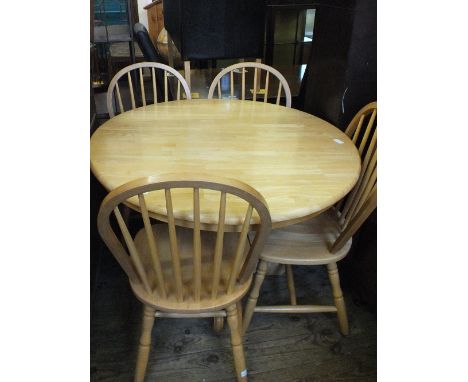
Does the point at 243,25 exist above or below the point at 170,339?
above

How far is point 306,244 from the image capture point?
147 cm

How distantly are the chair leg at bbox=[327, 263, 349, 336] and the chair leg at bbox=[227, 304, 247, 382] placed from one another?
46 cm

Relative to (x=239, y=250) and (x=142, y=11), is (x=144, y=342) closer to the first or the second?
(x=239, y=250)

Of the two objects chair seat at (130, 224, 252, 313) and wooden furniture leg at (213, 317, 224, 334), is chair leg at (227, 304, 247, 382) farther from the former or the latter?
wooden furniture leg at (213, 317, 224, 334)

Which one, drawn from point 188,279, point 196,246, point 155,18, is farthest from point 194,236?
point 155,18

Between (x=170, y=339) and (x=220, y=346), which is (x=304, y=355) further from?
(x=170, y=339)

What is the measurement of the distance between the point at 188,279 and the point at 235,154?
52cm

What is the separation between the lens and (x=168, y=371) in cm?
147
